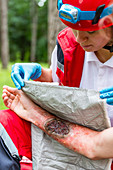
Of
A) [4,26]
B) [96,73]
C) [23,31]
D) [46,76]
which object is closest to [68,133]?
[96,73]

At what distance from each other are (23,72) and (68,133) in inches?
22.1

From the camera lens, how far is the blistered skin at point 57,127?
1.34 meters

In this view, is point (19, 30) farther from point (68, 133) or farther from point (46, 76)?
point (68, 133)

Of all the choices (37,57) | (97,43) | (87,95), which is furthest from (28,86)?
(37,57)

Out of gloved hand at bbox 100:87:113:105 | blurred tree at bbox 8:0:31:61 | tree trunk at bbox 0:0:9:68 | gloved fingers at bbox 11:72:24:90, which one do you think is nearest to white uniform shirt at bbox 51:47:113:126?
gloved hand at bbox 100:87:113:105

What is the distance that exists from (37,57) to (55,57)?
19.3m

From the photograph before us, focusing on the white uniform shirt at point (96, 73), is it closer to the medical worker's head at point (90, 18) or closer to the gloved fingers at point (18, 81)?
the medical worker's head at point (90, 18)

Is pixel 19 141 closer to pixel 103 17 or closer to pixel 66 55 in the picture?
pixel 66 55

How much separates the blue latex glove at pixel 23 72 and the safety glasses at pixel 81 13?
42cm

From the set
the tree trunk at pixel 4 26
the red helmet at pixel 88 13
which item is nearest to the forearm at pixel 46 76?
the red helmet at pixel 88 13

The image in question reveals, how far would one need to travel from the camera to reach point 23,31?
21500mm

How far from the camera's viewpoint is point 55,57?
70.5 inches

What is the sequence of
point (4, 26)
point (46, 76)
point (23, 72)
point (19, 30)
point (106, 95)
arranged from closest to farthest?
point (106, 95), point (23, 72), point (46, 76), point (4, 26), point (19, 30)

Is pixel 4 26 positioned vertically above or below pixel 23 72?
below
